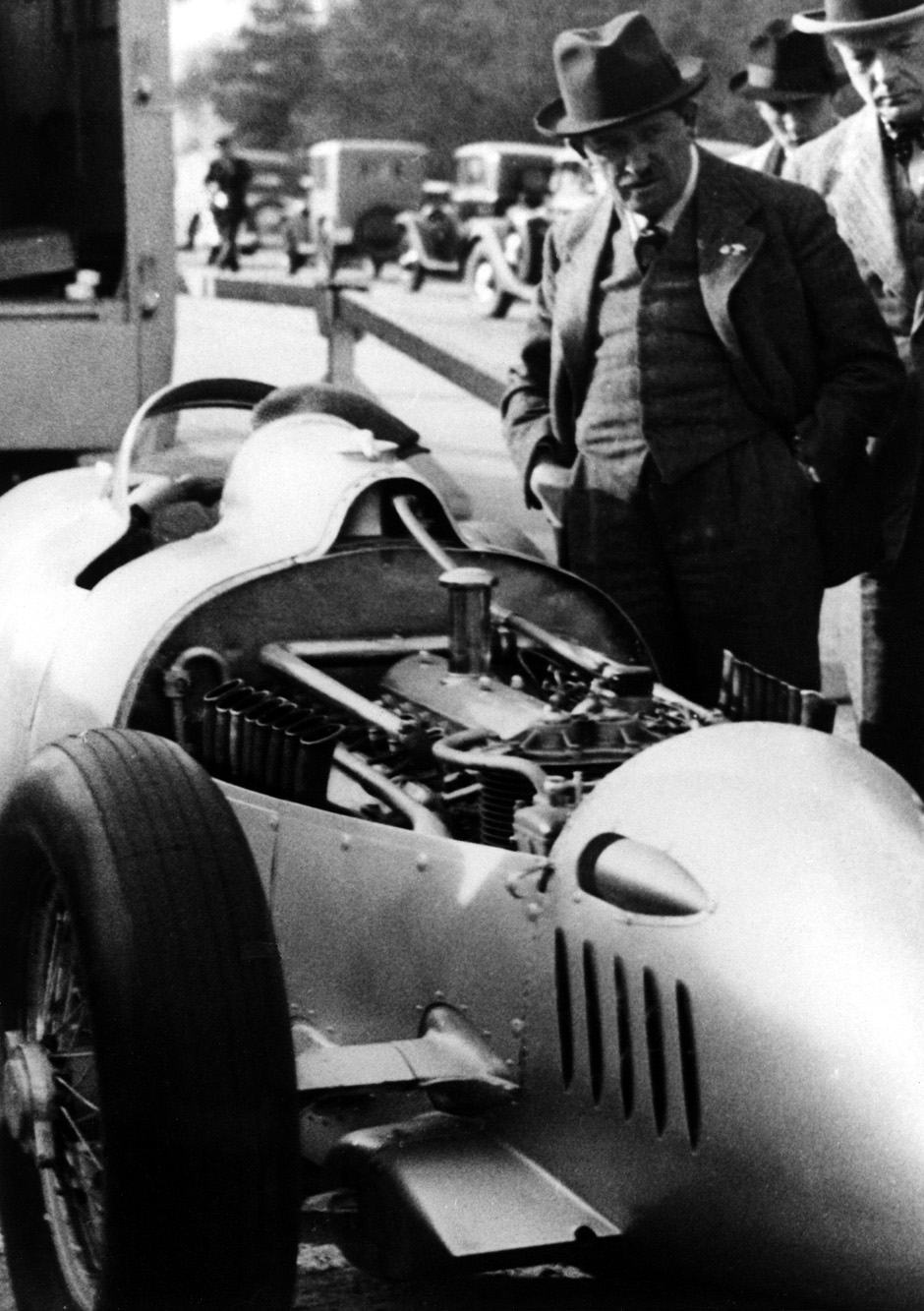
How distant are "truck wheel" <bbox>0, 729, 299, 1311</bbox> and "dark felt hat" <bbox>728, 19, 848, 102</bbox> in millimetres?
5252

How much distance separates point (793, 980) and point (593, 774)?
36.2 inches

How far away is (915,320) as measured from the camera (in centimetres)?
545

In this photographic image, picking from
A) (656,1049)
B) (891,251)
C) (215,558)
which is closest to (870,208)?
(891,251)

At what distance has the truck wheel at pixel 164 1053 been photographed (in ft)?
8.92

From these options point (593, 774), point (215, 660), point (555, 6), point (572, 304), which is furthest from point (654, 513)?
point (555, 6)

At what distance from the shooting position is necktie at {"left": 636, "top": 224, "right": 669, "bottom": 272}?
4.98 meters

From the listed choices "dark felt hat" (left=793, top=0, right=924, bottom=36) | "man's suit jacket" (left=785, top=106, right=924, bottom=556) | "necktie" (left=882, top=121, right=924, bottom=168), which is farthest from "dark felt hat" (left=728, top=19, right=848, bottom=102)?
"dark felt hat" (left=793, top=0, right=924, bottom=36)

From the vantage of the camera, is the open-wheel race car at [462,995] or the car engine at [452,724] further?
the car engine at [452,724]

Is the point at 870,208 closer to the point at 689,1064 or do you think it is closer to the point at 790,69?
the point at 790,69

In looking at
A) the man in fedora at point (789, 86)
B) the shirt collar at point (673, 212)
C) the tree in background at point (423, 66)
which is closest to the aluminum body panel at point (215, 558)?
the shirt collar at point (673, 212)

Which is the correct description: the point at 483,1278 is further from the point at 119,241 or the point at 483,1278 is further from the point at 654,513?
the point at 119,241

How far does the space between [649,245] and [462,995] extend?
8.18 feet

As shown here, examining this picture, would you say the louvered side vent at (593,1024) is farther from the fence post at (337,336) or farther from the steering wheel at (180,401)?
the fence post at (337,336)

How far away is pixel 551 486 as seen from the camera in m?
5.32
